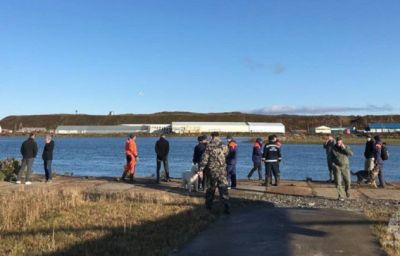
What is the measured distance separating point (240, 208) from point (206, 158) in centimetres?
197

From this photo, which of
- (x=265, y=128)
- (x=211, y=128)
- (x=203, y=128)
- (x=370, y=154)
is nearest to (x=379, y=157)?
(x=370, y=154)

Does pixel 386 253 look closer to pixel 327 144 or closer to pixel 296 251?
pixel 296 251

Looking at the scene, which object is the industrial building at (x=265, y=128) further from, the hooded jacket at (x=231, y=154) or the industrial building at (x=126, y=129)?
the hooded jacket at (x=231, y=154)

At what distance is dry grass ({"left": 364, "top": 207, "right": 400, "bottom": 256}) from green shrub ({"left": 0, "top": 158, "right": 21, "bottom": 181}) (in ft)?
48.4

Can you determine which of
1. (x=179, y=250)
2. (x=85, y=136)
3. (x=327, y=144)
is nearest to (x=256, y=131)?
(x=85, y=136)

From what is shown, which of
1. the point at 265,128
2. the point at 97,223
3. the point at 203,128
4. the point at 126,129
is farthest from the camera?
the point at 126,129

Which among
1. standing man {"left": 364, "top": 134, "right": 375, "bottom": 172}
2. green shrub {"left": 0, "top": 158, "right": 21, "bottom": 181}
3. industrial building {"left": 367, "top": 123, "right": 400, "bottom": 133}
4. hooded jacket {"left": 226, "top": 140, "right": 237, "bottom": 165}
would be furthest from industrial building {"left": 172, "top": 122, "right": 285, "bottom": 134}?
hooded jacket {"left": 226, "top": 140, "right": 237, "bottom": 165}

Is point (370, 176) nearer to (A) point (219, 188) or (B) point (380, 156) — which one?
(B) point (380, 156)

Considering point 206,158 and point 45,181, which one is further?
point 45,181

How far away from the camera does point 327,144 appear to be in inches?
874

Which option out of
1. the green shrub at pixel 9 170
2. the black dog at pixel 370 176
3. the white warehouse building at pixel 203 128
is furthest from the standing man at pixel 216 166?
the white warehouse building at pixel 203 128

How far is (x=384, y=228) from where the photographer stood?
11523 millimetres

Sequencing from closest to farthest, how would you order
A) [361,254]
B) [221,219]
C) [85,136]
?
1. [361,254]
2. [221,219]
3. [85,136]

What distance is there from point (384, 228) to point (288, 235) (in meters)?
2.21
